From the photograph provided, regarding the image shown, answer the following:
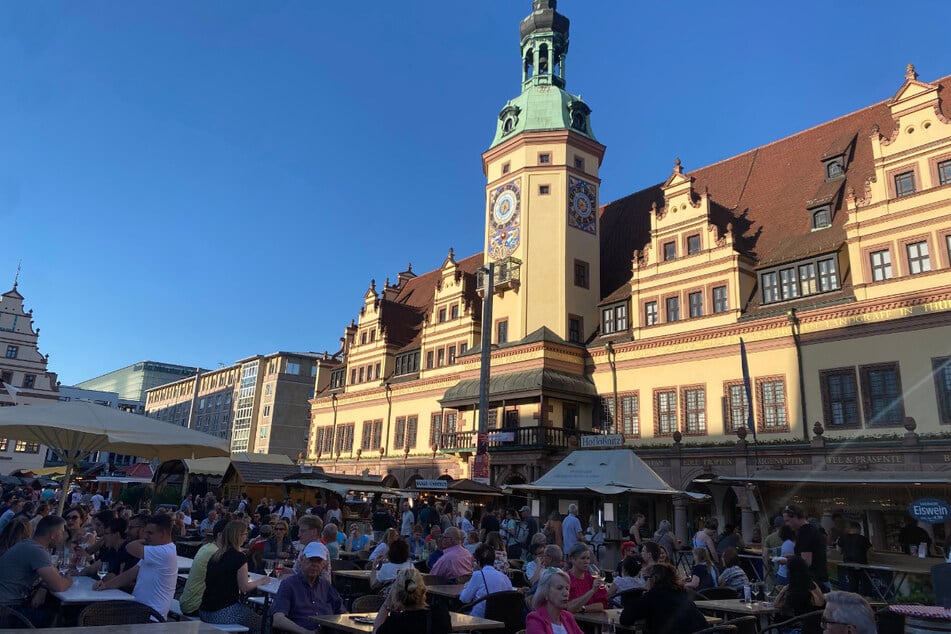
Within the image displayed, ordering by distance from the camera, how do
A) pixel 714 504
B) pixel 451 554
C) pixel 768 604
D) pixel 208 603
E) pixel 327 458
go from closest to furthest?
pixel 208 603
pixel 768 604
pixel 451 554
pixel 714 504
pixel 327 458

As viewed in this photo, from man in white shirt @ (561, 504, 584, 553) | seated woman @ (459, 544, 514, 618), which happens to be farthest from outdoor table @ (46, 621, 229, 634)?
man in white shirt @ (561, 504, 584, 553)

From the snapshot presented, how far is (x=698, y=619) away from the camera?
21.7ft

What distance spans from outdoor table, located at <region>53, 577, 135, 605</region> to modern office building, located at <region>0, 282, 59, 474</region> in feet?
203

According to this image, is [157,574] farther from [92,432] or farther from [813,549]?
[813,549]

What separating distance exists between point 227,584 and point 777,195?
3019 centimetres

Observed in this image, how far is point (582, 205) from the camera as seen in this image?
116 ft

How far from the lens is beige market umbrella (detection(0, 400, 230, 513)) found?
1191 cm

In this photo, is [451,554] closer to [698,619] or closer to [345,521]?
[698,619]

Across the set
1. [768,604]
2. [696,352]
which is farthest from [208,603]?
[696,352]

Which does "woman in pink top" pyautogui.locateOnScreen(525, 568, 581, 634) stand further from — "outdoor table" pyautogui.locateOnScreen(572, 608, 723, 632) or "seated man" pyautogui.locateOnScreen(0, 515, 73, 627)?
"seated man" pyautogui.locateOnScreen(0, 515, 73, 627)

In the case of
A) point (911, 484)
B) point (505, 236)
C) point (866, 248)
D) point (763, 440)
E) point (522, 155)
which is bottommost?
point (911, 484)

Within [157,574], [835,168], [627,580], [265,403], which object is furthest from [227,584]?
[265,403]

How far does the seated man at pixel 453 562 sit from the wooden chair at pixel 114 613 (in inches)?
196

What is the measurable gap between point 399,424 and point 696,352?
21216mm
